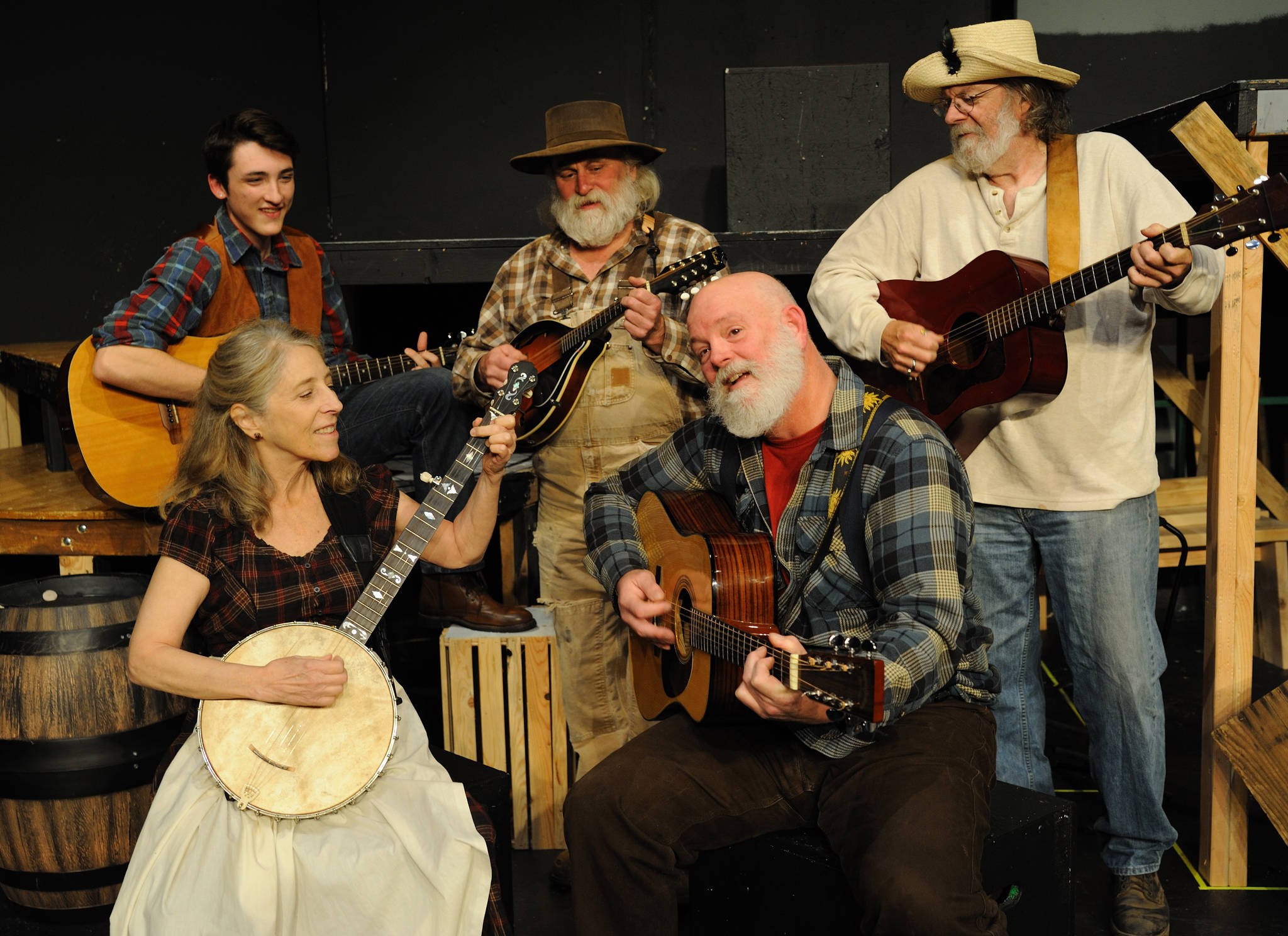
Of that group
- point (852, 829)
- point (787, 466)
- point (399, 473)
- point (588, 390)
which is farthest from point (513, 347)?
point (852, 829)

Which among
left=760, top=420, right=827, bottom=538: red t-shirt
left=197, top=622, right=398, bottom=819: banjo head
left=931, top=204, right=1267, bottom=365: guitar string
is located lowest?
left=197, top=622, right=398, bottom=819: banjo head

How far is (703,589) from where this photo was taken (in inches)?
98.6

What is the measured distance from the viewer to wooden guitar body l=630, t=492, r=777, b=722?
246cm

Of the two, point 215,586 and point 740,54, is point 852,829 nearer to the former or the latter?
point 215,586

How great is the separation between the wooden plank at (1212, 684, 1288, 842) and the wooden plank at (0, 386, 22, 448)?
4929mm

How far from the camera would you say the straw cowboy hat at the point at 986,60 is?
302 centimetres

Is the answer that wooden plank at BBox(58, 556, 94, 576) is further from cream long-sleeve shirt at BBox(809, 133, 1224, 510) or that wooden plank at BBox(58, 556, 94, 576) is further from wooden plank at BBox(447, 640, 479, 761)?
cream long-sleeve shirt at BBox(809, 133, 1224, 510)

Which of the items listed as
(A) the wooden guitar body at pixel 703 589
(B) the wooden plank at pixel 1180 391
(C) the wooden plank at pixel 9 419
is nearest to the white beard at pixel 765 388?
(A) the wooden guitar body at pixel 703 589

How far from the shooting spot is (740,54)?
20.4 ft

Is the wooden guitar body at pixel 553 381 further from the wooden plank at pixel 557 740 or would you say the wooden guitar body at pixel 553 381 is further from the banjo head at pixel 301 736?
the banjo head at pixel 301 736

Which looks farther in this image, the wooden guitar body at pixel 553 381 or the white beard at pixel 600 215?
the white beard at pixel 600 215

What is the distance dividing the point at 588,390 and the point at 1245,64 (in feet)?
14.8

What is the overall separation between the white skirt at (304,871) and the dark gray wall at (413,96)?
156 inches

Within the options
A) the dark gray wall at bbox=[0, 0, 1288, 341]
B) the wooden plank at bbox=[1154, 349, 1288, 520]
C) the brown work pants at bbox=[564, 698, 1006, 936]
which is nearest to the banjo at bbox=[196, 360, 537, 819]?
the brown work pants at bbox=[564, 698, 1006, 936]
